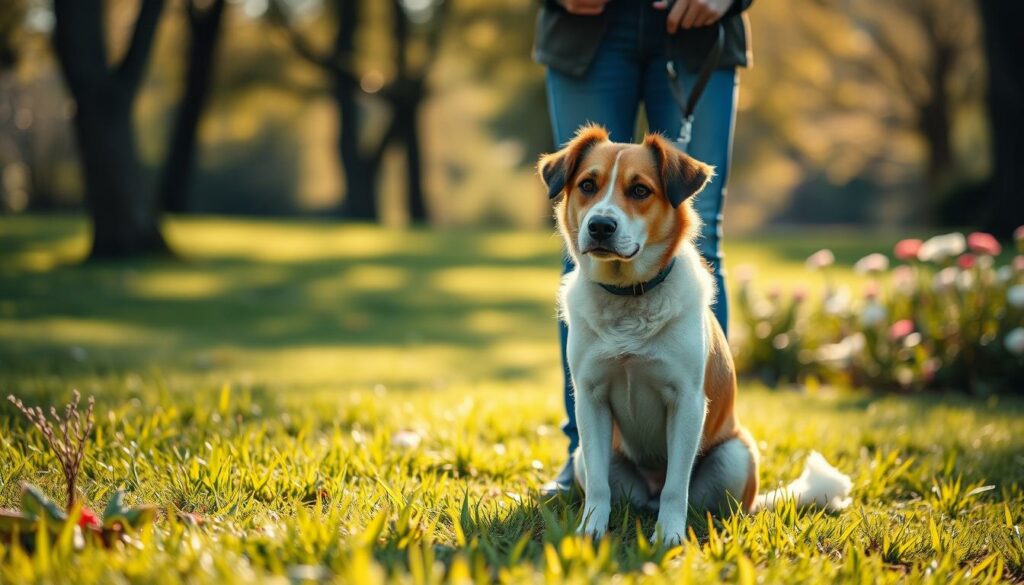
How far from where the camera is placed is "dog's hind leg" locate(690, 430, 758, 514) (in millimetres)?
3553

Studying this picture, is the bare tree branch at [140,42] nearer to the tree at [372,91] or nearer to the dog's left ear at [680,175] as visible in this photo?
the tree at [372,91]

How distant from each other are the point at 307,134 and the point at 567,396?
36955 millimetres

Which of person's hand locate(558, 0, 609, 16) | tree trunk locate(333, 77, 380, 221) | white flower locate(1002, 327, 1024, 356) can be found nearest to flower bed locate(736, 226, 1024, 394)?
white flower locate(1002, 327, 1024, 356)

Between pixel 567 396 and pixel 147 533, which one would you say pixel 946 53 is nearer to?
pixel 567 396

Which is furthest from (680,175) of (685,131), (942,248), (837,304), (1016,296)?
(837,304)

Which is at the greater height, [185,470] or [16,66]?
[16,66]

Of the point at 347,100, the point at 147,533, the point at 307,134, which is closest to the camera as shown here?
the point at 147,533

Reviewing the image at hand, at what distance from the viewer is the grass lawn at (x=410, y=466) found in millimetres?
2666

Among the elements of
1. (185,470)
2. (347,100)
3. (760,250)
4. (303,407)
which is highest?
(347,100)

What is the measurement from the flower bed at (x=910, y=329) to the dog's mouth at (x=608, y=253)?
4.52 meters

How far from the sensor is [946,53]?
1018 inches

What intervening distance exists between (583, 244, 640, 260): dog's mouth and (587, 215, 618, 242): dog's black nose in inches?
1.6

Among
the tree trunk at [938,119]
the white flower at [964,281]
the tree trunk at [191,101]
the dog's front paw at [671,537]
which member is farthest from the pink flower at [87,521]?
the tree trunk at [938,119]

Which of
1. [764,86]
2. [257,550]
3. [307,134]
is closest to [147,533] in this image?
[257,550]
